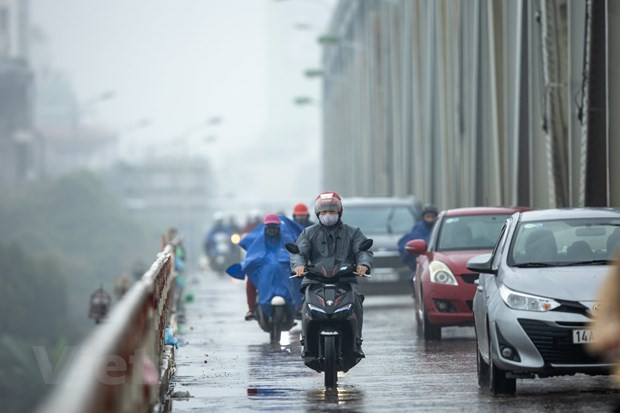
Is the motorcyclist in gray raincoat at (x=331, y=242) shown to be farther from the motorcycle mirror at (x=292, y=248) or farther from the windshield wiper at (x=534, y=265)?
the windshield wiper at (x=534, y=265)

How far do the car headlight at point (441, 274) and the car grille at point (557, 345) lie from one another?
747cm

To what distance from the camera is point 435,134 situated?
1869 inches

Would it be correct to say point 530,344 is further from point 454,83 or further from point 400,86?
point 400,86

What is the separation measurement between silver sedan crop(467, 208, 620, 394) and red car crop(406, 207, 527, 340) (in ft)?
17.6

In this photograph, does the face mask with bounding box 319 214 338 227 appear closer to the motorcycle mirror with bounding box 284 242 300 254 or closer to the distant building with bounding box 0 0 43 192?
the motorcycle mirror with bounding box 284 242 300 254

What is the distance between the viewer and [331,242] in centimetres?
1403

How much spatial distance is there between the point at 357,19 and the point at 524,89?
53.7 m

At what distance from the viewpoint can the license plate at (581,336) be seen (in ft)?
38.3

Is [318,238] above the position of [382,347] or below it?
above

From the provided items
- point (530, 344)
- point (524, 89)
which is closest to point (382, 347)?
point (530, 344)

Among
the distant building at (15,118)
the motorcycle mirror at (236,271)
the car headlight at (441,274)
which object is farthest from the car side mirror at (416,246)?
the distant building at (15,118)

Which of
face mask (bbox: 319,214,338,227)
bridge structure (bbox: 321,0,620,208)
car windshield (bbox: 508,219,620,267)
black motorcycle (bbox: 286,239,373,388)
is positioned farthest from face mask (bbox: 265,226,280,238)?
car windshield (bbox: 508,219,620,267)

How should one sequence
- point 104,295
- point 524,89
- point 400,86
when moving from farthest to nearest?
point 400,86, point 104,295, point 524,89

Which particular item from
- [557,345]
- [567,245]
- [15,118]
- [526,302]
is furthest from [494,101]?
[15,118]
